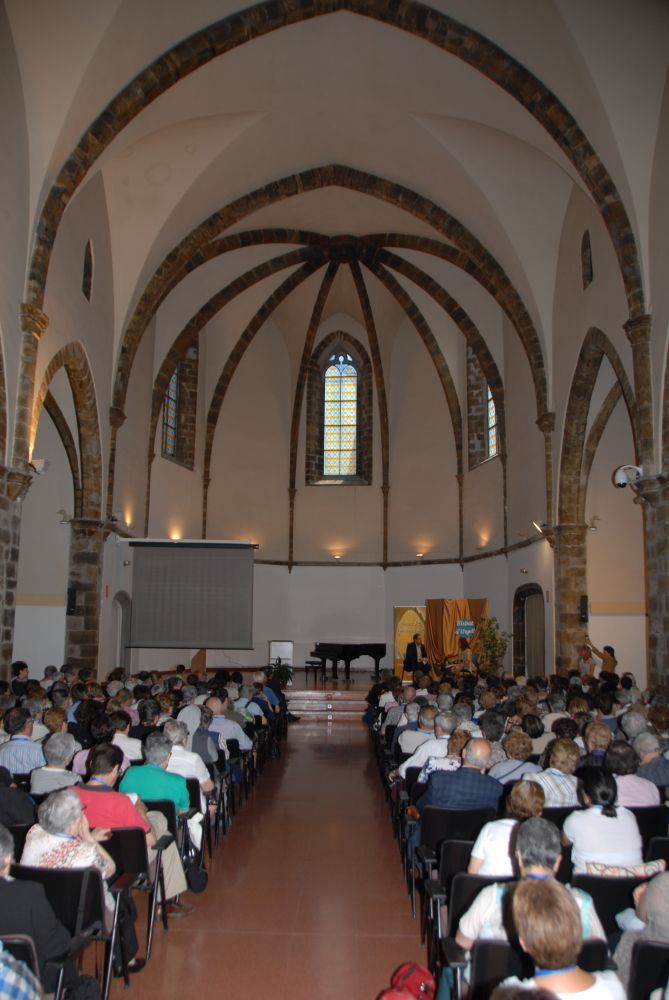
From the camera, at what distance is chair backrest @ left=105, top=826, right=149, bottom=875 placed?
4.82 meters

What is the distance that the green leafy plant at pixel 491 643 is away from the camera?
19.8 metres

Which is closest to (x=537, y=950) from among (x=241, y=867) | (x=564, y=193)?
(x=241, y=867)

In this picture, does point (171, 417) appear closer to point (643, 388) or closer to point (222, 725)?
point (643, 388)

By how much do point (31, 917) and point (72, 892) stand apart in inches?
22.6

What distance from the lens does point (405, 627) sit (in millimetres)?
25391

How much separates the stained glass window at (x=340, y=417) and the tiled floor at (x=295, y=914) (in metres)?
18.1

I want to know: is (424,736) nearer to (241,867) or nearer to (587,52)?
(241,867)

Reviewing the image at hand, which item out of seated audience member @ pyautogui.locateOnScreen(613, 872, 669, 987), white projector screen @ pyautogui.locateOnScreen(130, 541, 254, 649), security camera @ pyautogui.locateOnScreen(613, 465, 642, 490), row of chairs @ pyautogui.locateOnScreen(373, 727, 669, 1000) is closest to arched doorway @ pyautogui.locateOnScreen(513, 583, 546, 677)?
white projector screen @ pyautogui.locateOnScreen(130, 541, 254, 649)

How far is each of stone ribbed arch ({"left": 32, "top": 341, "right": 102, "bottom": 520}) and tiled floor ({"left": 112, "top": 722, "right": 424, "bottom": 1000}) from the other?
8984 millimetres

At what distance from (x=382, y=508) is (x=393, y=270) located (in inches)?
307

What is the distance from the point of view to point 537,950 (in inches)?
93.6

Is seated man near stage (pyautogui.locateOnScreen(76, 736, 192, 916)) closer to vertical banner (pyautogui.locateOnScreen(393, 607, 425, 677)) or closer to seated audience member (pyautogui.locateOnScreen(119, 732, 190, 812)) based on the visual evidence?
seated audience member (pyautogui.locateOnScreen(119, 732, 190, 812))

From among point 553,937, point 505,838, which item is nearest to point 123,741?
point 505,838

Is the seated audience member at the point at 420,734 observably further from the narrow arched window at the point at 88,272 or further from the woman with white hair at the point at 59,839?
the narrow arched window at the point at 88,272
